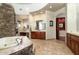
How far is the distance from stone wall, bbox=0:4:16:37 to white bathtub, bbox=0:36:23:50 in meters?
0.08

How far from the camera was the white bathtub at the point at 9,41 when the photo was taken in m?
2.11

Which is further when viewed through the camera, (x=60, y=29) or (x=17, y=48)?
(x=60, y=29)

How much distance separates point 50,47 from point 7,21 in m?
1.01

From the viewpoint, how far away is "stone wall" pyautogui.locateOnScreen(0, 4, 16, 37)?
2186 millimetres

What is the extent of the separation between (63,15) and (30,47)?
3.03ft

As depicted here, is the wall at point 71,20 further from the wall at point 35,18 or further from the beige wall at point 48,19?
the wall at point 35,18

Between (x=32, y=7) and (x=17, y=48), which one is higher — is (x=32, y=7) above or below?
above

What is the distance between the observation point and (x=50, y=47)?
226 cm

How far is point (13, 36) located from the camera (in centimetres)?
221

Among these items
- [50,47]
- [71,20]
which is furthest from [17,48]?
[71,20]

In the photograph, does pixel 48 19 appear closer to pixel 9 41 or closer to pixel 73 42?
pixel 73 42

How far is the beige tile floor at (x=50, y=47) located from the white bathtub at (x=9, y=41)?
0.31 m
